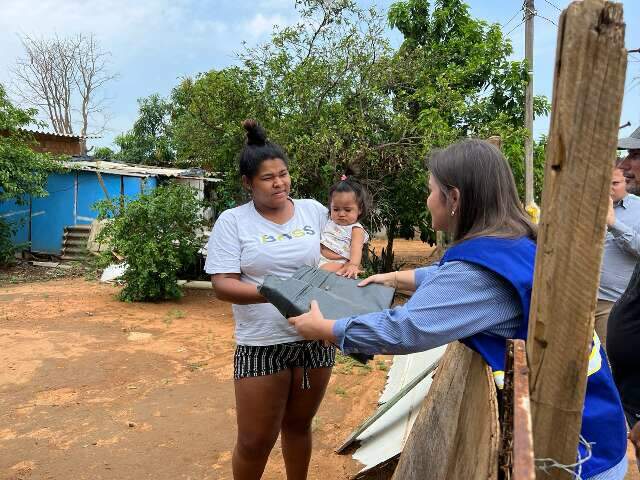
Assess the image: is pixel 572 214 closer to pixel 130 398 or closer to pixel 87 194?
pixel 130 398

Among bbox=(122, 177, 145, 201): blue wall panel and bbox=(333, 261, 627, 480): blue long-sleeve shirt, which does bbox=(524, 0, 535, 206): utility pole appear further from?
bbox=(122, 177, 145, 201): blue wall panel

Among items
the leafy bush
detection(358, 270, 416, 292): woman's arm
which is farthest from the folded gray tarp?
the leafy bush

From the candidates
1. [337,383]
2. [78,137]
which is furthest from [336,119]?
[78,137]

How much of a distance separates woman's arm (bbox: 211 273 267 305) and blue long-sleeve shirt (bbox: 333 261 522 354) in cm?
91

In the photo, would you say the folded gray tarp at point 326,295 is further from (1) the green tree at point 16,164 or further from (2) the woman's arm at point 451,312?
(1) the green tree at point 16,164

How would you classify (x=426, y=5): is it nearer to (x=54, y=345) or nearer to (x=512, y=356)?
(x=54, y=345)

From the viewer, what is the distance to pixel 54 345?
6617 mm

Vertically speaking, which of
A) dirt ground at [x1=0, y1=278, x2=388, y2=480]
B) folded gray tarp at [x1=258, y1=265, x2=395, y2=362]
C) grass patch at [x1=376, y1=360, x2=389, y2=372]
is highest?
folded gray tarp at [x1=258, y1=265, x2=395, y2=362]

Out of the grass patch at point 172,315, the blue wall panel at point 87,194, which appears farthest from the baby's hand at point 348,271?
the blue wall panel at point 87,194

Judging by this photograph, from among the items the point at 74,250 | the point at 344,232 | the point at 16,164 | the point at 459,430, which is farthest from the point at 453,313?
the point at 74,250

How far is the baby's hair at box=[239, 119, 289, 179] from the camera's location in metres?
2.34

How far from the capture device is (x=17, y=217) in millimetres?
14008

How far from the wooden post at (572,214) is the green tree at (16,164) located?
41.7ft

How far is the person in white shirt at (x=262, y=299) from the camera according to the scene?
2.27m
